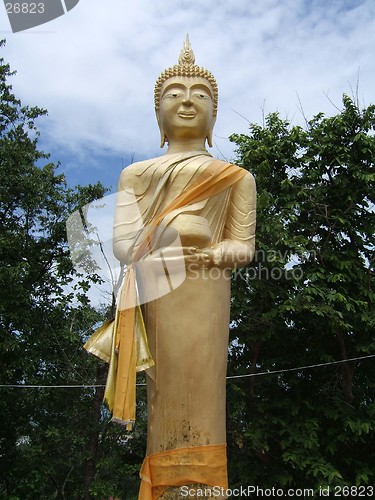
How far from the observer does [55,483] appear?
359 inches

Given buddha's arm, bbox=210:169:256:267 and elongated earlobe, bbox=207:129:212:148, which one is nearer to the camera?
buddha's arm, bbox=210:169:256:267

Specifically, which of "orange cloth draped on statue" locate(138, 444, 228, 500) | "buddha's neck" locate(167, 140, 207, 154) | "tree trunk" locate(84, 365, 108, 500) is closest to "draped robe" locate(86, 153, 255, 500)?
"orange cloth draped on statue" locate(138, 444, 228, 500)

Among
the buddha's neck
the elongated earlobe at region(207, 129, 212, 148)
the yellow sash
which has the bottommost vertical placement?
the yellow sash

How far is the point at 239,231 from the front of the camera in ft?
16.0

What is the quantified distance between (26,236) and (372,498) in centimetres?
598

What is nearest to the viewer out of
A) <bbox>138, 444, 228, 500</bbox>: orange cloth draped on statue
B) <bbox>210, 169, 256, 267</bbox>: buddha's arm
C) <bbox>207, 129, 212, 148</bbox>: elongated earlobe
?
<bbox>138, 444, 228, 500</bbox>: orange cloth draped on statue

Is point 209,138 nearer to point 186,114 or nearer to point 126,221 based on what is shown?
point 186,114

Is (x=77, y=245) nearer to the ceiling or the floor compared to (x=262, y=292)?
nearer to the ceiling

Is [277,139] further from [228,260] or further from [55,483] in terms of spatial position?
[55,483]

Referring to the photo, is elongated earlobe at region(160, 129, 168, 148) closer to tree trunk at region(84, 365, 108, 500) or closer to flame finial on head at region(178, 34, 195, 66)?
flame finial on head at region(178, 34, 195, 66)

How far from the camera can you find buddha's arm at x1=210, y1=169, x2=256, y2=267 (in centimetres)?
467

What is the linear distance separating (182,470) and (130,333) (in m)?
1.00

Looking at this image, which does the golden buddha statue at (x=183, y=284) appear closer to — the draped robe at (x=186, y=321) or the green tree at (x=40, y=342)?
the draped robe at (x=186, y=321)

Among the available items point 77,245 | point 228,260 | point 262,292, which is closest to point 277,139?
point 262,292
